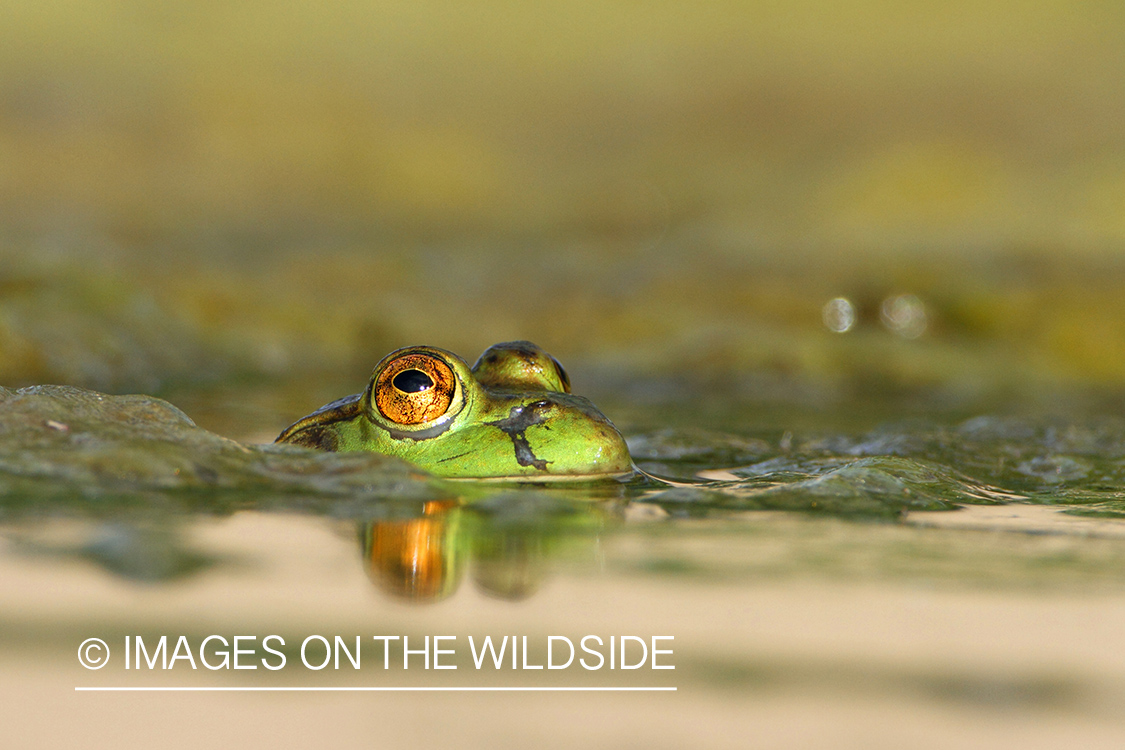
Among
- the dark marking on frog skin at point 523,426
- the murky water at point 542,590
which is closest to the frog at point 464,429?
the dark marking on frog skin at point 523,426

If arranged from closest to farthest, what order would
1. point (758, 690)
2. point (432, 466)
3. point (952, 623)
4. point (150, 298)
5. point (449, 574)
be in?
point (758, 690), point (952, 623), point (449, 574), point (432, 466), point (150, 298)

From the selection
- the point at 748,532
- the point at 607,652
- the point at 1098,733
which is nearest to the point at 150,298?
the point at 748,532

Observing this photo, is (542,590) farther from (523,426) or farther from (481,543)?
(523,426)

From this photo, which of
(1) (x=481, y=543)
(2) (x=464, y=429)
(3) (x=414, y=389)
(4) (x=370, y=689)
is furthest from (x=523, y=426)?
(4) (x=370, y=689)

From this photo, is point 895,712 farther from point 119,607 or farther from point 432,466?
point 432,466

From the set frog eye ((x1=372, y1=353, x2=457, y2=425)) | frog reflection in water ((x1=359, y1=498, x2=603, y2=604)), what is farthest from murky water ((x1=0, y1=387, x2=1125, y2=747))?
frog eye ((x1=372, y1=353, x2=457, y2=425))

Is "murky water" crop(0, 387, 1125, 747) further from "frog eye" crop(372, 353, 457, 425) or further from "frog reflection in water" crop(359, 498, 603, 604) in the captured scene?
"frog eye" crop(372, 353, 457, 425)

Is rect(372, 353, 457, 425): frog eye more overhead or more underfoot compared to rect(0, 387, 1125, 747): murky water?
more overhead
